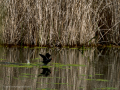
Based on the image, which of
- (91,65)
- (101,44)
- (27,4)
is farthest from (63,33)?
(91,65)

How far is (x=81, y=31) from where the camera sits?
37.2 feet

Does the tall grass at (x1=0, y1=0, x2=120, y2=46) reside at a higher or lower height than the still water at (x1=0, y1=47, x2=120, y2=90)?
higher

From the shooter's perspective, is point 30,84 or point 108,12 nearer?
point 30,84

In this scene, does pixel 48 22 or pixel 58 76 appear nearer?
pixel 58 76

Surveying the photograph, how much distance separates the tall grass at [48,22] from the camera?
11.0 meters

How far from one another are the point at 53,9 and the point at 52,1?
0.32 meters

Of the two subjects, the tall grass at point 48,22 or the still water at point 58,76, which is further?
the tall grass at point 48,22

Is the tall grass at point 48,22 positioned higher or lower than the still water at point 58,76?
higher

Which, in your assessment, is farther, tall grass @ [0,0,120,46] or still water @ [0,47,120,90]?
tall grass @ [0,0,120,46]

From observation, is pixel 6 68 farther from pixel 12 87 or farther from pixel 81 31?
pixel 81 31

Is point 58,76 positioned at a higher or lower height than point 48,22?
lower

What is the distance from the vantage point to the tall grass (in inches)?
434

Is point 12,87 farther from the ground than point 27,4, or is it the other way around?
point 27,4

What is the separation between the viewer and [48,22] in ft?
37.0
